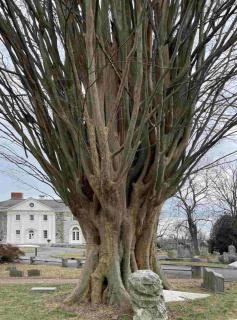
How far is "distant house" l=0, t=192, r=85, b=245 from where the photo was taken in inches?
2699

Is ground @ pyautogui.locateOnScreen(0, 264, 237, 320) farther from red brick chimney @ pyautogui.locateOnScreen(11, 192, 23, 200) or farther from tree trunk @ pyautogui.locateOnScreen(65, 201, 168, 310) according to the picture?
red brick chimney @ pyautogui.locateOnScreen(11, 192, 23, 200)

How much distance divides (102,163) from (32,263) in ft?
56.2

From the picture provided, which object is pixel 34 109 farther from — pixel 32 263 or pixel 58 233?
pixel 58 233

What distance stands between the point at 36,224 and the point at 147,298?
6479cm

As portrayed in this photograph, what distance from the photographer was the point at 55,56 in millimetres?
8945

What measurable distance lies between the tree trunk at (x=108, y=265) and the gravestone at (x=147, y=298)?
121 centimetres

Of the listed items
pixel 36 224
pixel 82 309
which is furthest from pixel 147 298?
pixel 36 224

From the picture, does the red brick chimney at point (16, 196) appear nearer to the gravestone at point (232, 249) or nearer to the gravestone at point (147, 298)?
the gravestone at point (232, 249)

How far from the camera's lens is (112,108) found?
8328 mm

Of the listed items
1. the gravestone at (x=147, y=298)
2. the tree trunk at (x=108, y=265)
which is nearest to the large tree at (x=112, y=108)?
the tree trunk at (x=108, y=265)

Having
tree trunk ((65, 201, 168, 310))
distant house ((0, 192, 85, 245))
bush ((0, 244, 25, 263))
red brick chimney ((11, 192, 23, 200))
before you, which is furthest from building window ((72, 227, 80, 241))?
tree trunk ((65, 201, 168, 310))

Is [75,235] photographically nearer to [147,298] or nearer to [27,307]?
[27,307]

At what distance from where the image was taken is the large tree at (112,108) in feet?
26.4

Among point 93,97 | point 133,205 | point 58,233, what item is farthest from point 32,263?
point 58,233
